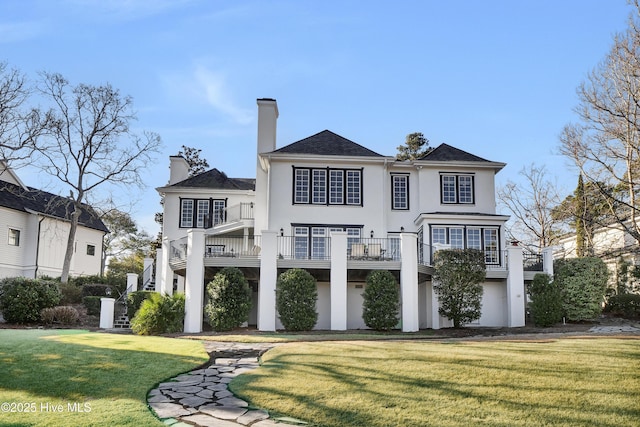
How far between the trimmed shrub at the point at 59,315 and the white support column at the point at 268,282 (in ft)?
27.4

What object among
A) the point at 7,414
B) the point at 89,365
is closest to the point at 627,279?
the point at 89,365

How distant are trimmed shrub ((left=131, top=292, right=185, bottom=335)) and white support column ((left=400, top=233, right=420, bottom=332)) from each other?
340 inches

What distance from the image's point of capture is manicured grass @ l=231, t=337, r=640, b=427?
756 cm

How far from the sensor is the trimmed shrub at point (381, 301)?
2180 centimetres

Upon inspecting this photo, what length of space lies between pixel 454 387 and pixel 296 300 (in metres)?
13.2

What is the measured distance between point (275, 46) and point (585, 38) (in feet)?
28.6

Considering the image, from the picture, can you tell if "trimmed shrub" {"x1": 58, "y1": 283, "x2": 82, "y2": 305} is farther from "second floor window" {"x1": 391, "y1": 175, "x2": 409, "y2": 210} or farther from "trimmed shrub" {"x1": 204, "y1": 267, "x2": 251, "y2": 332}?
"second floor window" {"x1": 391, "y1": 175, "x2": 409, "y2": 210}

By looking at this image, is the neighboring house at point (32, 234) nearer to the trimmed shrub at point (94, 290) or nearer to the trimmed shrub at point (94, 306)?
the trimmed shrub at point (94, 290)

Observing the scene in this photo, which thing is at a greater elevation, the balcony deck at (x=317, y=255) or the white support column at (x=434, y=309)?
the balcony deck at (x=317, y=255)

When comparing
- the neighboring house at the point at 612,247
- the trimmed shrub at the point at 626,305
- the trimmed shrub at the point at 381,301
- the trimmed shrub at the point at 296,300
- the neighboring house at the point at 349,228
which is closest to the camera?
the trimmed shrub at the point at 296,300

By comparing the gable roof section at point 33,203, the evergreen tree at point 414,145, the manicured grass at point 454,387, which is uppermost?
the evergreen tree at point 414,145

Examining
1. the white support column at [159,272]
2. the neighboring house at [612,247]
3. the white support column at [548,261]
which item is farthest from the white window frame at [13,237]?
the neighboring house at [612,247]

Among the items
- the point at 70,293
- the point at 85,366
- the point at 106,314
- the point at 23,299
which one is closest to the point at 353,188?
the point at 106,314

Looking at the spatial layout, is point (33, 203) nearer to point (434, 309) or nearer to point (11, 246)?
point (11, 246)
